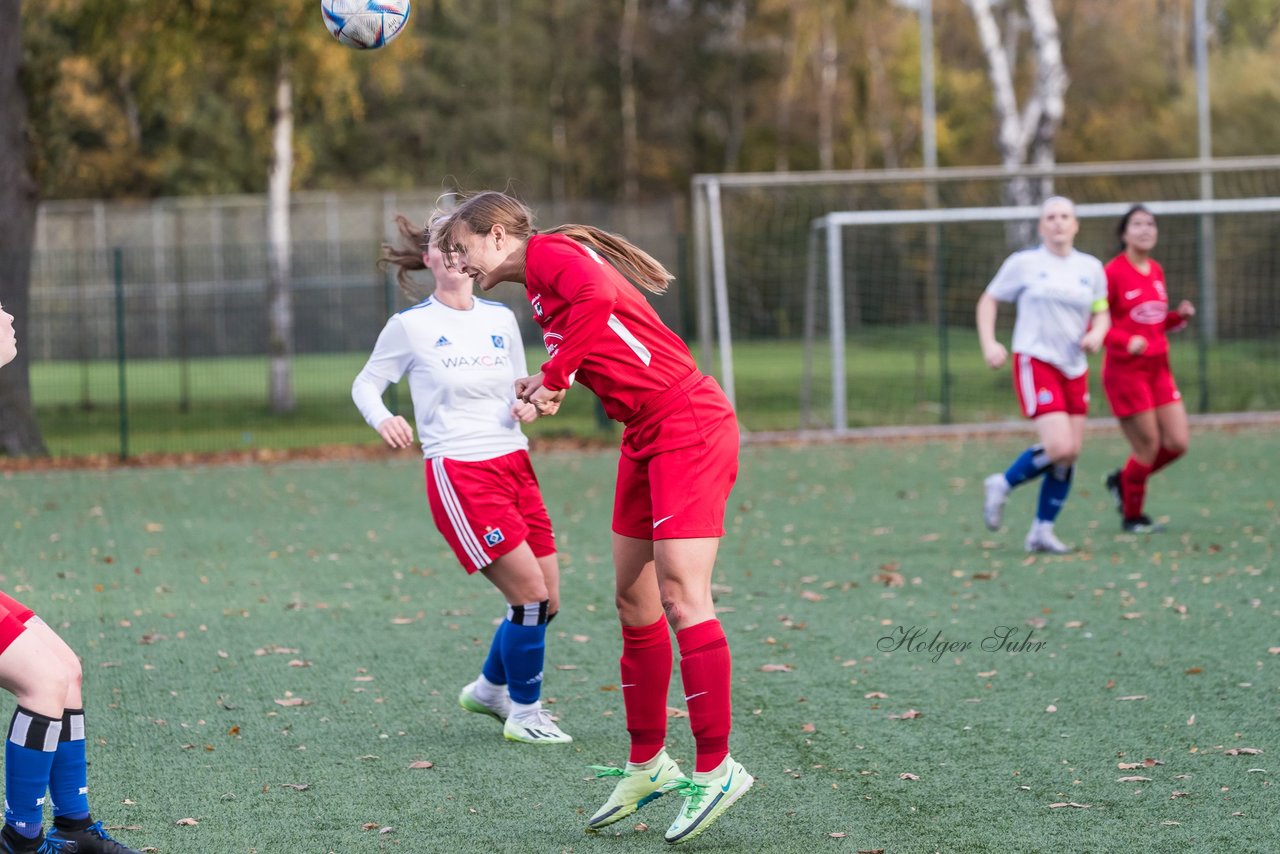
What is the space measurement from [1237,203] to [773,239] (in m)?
8.62

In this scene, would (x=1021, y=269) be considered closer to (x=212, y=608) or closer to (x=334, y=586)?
(x=334, y=586)

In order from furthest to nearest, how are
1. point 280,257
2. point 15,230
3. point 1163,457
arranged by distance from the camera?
point 280,257
point 15,230
point 1163,457

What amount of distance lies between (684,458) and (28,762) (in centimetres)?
180

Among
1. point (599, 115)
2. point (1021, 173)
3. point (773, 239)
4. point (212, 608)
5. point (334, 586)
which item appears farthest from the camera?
point (599, 115)

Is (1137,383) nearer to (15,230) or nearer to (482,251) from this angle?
(482,251)

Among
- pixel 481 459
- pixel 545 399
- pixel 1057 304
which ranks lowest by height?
pixel 481 459

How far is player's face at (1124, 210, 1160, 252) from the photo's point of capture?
29.2 feet

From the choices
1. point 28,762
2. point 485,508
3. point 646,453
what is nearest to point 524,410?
point 646,453

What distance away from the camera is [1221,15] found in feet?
153

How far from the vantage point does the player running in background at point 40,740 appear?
3.55m

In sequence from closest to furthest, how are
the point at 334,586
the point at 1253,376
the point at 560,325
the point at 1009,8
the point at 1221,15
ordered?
the point at 560,325 → the point at 334,586 → the point at 1253,376 → the point at 1009,8 → the point at 1221,15

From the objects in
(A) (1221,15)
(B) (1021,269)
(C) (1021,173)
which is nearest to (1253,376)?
(C) (1021,173)

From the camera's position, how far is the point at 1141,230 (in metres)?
8.90

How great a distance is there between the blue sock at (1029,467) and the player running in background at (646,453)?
5.00 m
